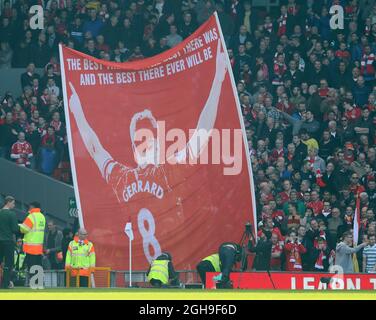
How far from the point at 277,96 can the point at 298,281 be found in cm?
728

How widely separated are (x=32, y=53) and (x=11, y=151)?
8.80ft

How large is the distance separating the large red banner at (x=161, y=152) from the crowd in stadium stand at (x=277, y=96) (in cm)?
107

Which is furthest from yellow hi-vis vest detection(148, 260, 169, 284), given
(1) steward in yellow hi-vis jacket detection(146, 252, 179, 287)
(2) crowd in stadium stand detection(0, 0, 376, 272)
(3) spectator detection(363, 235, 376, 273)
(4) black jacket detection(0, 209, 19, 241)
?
(3) spectator detection(363, 235, 376, 273)

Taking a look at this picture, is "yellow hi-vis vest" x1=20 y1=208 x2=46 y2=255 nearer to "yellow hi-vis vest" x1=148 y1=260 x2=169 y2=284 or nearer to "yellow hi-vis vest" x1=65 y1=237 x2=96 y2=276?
"yellow hi-vis vest" x1=65 y1=237 x2=96 y2=276

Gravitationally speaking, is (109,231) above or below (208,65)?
below

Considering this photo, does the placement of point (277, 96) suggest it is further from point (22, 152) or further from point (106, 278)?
point (106, 278)

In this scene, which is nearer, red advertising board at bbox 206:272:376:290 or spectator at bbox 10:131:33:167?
red advertising board at bbox 206:272:376:290

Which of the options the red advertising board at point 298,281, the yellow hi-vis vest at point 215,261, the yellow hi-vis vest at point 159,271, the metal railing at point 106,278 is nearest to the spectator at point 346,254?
the red advertising board at point 298,281

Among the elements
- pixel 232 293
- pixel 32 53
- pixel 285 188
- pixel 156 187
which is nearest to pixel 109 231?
pixel 156 187

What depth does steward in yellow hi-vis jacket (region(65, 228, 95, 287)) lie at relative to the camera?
26594 mm

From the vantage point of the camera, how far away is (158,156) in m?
28.4

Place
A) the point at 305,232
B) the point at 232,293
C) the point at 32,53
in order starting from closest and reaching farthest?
the point at 232,293 < the point at 305,232 < the point at 32,53

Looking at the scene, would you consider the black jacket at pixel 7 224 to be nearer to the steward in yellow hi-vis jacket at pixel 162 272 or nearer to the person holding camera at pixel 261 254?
the steward in yellow hi-vis jacket at pixel 162 272

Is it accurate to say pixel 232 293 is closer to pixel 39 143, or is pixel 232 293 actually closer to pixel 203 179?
pixel 203 179
